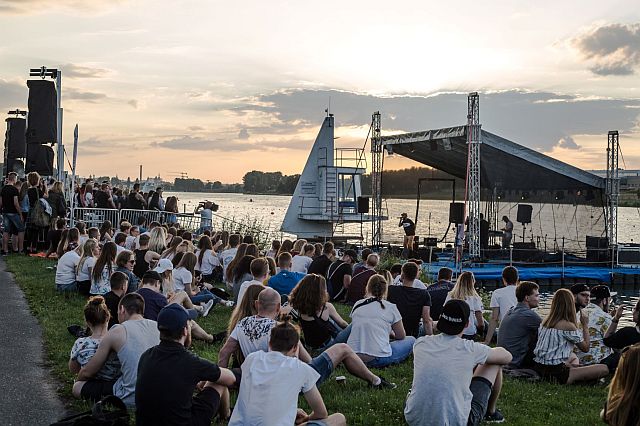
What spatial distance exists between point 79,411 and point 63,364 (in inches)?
66.4

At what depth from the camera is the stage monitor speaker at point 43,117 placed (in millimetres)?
18062

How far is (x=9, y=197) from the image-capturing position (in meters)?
16.8

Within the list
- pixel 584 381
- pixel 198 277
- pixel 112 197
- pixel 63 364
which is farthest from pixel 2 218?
pixel 584 381

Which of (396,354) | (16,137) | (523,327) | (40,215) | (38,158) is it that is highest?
(16,137)

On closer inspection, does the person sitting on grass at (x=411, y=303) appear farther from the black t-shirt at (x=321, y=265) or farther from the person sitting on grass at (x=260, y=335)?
the black t-shirt at (x=321, y=265)

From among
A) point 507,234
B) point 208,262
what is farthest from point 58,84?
point 507,234

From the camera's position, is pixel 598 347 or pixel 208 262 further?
pixel 208 262

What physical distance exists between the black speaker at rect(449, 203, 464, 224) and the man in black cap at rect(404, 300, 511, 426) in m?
20.8

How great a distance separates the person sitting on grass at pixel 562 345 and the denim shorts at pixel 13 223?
1294 centimetres

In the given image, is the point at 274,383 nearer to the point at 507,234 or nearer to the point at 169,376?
the point at 169,376

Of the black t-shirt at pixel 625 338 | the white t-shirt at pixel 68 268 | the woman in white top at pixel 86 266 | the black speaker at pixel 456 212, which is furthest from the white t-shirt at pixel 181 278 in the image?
the black speaker at pixel 456 212

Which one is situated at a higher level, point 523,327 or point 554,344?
point 523,327

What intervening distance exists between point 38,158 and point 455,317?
A: 15421 millimetres

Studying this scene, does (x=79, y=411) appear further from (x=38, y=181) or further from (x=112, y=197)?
A: (x=112, y=197)
